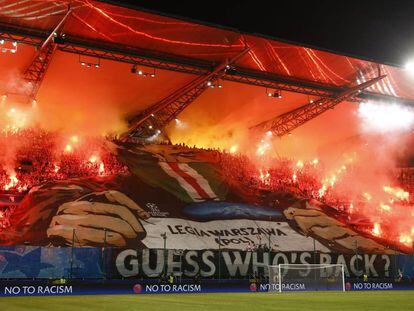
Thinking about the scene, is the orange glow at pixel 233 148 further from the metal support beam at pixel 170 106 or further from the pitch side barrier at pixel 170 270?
the pitch side barrier at pixel 170 270

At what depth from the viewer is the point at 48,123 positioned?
124ft

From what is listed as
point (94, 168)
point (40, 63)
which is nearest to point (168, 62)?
point (40, 63)

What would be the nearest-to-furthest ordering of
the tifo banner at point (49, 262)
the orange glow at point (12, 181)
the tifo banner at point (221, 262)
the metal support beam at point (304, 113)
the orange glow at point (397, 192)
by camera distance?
the tifo banner at point (49, 262) → the tifo banner at point (221, 262) → the orange glow at point (12, 181) → the metal support beam at point (304, 113) → the orange glow at point (397, 192)

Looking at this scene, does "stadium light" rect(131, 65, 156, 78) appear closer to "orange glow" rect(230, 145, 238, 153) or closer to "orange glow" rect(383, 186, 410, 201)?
"orange glow" rect(230, 145, 238, 153)

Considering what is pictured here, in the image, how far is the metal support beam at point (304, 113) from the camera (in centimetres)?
3431

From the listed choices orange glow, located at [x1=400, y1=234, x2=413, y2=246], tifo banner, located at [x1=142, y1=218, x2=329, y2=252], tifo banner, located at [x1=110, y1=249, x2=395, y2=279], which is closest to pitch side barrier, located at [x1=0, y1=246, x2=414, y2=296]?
tifo banner, located at [x1=110, y1=249, x2=395, y2=279]

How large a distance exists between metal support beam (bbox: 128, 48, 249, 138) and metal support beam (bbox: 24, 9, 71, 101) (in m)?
8.75

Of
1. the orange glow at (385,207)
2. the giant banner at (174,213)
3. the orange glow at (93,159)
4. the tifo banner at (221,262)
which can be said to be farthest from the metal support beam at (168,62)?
the tifo banner at (221,262)

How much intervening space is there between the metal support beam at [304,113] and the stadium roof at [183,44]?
605mm

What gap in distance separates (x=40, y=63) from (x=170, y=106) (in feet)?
36.2

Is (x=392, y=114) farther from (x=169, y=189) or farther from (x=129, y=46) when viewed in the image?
(x=129, y=46)

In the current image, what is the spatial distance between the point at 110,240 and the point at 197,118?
54.3 ft

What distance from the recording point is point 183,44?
2834 cm

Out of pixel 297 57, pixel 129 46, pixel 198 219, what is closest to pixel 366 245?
pixel 198 219
